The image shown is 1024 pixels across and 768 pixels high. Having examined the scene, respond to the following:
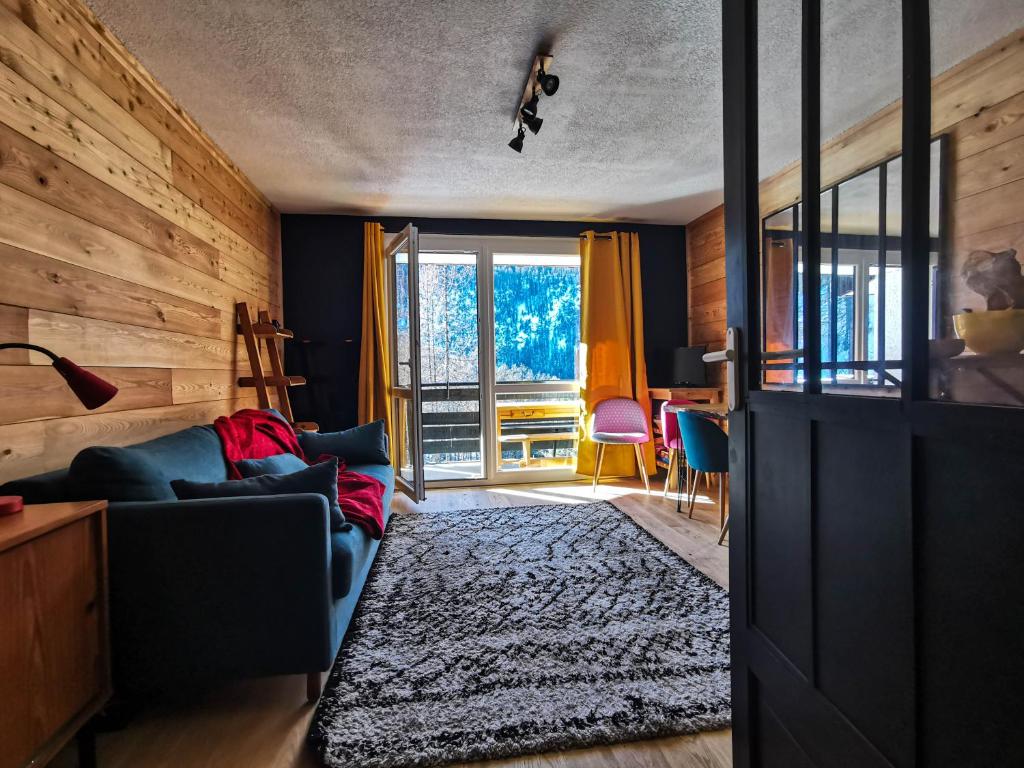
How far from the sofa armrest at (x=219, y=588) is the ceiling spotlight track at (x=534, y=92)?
6.43ft

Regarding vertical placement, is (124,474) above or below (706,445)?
above

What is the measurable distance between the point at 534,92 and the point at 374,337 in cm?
257

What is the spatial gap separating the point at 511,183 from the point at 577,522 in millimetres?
2499

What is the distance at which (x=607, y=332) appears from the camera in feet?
15.3

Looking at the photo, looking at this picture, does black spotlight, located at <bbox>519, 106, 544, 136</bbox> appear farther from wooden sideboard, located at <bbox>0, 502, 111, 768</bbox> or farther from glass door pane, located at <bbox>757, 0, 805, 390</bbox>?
wooden sideboard, located at <bbox>0, 502, 111, 768</bbox>

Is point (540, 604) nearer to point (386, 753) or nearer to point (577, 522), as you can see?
point (386, 753)

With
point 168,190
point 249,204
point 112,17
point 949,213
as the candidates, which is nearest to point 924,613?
point 949,213

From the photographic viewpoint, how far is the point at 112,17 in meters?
1.92

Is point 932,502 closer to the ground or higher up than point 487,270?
closer to the ground

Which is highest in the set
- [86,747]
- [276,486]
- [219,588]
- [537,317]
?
[537,317]

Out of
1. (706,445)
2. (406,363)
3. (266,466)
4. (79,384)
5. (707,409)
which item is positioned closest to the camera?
(79,384)

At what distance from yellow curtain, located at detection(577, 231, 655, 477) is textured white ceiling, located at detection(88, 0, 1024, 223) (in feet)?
3.36

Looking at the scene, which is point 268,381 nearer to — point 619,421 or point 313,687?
point 313,687

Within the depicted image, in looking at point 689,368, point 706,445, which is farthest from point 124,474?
point 689,368
